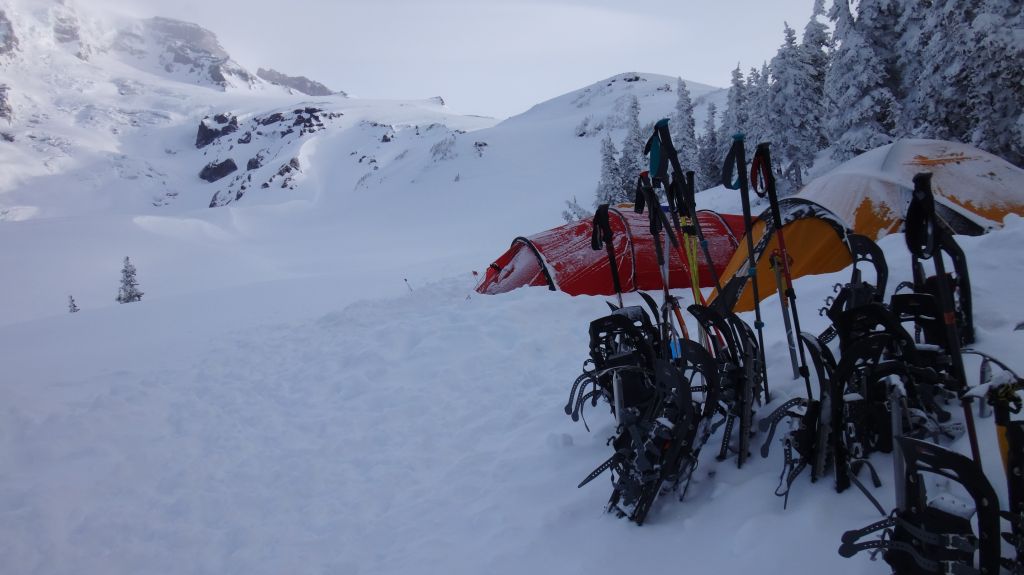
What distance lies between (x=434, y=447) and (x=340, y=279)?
18.4 m

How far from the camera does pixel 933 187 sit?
881 centimetres

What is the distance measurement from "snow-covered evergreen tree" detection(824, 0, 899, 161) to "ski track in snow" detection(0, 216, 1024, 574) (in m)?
13.9

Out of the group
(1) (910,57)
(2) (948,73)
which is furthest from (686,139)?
(2) (948,73)

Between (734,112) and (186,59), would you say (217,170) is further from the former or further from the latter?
(734,112)

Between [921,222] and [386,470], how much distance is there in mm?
5073

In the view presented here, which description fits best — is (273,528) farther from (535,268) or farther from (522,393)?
(535,268)

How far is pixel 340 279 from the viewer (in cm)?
2328


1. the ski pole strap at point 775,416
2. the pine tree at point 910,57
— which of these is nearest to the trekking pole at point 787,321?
the ski pole strap at point 775,416

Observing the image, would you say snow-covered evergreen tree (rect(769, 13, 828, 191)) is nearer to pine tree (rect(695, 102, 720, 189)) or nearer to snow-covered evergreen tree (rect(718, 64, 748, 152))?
snow-covered evergreen tree (rect(718, 64, 748, 152))

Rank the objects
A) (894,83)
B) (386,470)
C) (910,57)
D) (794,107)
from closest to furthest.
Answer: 1. (386,470)
2. (910,57)
3. (894,83)
4. (794,107)

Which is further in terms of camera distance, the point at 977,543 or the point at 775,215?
the point at 775,215

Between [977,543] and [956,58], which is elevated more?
[956,58]

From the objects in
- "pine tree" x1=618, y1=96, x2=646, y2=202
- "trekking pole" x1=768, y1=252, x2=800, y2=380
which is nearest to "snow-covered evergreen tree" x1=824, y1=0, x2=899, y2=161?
→ "pine tree" x1=618, y1=96, x2=646, y2=202

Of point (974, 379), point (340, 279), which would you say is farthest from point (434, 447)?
point (340, 279)
